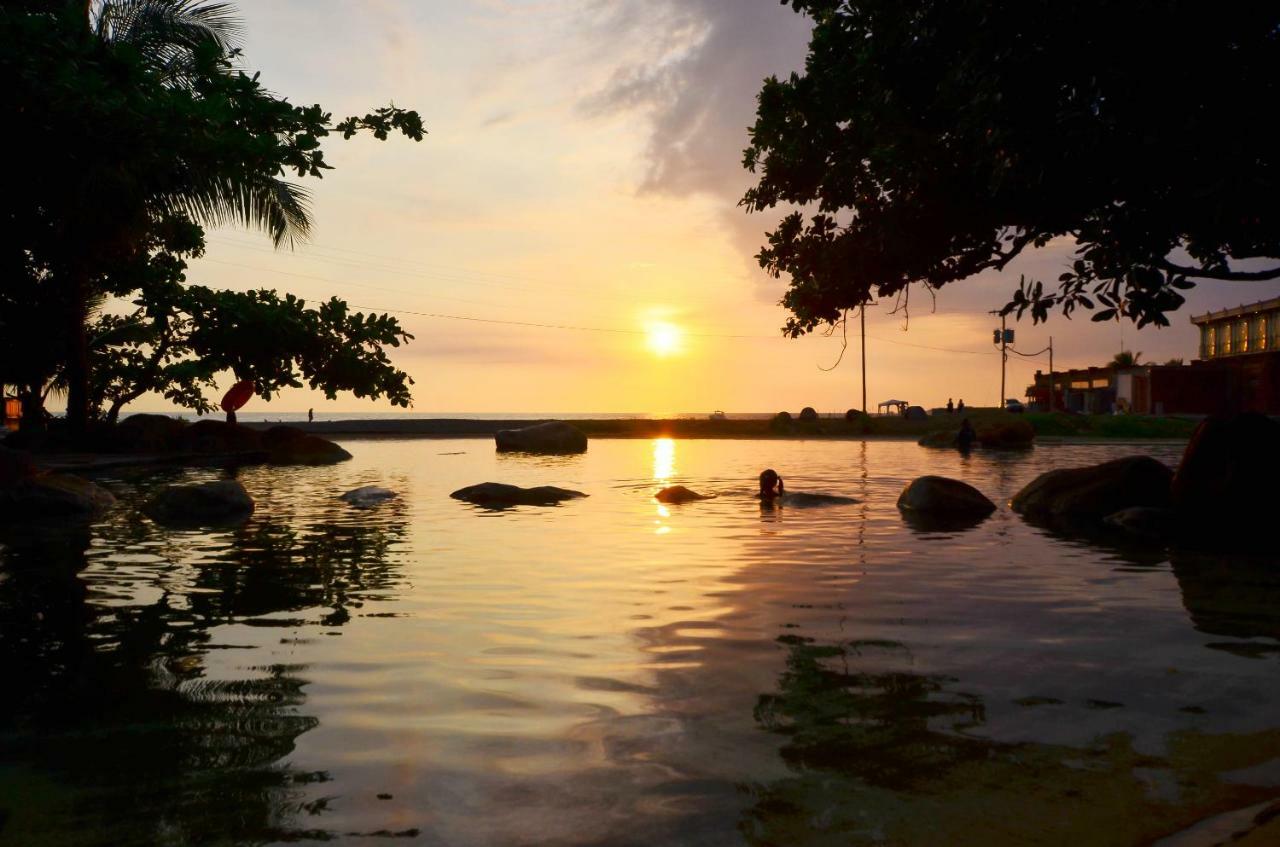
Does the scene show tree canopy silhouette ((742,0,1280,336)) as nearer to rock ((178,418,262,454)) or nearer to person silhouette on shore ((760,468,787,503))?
person silhouette on shore ((760,468,787,503))

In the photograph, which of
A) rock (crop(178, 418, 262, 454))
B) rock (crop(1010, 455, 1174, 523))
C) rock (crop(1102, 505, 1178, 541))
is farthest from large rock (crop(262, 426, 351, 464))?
rock (crop(1102, 505, 1178, 541))

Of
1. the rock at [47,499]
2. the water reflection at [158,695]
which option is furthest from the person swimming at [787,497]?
the rock at [47,499]

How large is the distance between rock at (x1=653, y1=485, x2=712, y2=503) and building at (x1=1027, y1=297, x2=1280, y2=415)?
4088 centimetres

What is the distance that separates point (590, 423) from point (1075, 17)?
222 ft

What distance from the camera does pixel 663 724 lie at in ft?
15.3

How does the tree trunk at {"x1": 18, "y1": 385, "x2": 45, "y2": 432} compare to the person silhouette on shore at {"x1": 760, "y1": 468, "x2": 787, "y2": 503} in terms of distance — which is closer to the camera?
the person silhouette on shore at {"x1": 760, "y1": 468, "x2": 787, "y2": 503}

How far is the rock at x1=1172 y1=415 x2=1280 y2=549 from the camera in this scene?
12.4 metres

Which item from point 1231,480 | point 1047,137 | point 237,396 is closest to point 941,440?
point 237,396

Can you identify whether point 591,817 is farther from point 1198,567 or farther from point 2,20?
point 1198,567

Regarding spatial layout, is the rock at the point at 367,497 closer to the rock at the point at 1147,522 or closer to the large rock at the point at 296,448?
the rock at the point at 1147,522

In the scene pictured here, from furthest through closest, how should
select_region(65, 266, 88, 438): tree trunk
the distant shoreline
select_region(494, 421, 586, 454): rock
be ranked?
1. the distant shoreline
2. select_region(494, 421, 586, 454): rock
3. select_region(65, 266, 88, 438): tree trunk

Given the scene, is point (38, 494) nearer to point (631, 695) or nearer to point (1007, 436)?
point (631, 695)

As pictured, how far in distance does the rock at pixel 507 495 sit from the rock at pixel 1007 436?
29471 mm

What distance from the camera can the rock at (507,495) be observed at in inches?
661
